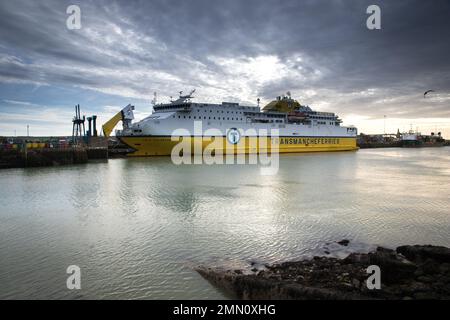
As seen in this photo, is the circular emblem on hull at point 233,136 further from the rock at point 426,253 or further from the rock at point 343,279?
the rock at point 343,279

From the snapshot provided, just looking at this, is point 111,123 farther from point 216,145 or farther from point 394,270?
point 394,270

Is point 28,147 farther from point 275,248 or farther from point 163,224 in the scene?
point 275,248

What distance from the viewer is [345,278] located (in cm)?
468

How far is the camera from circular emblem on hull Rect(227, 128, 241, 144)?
1391 inches

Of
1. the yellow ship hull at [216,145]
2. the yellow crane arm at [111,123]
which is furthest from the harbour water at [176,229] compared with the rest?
the yellow crane arm at [111,123]

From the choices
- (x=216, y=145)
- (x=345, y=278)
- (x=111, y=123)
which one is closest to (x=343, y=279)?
(x=345, y=278)

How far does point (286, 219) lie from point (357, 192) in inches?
251

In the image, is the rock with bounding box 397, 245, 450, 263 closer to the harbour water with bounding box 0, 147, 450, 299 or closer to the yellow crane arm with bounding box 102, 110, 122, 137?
the harbour water with bounding box 0, 147, 450, 299

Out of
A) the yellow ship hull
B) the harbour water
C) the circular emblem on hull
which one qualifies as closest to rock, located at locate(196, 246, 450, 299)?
the harbour water

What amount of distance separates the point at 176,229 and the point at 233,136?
28006 mm

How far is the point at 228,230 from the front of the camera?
809 cm

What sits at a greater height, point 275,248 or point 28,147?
point 28,147
